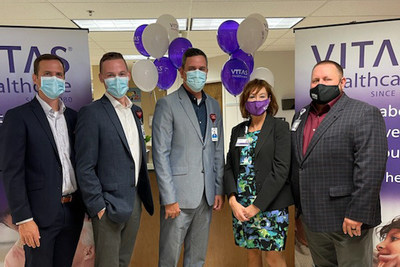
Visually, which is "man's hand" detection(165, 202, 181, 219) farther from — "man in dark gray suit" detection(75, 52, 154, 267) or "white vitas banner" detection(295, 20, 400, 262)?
"white vitas banner" detection(295, 20, 400, 262)

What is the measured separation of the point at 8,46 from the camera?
2.23m

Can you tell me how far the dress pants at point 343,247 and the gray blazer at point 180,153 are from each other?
30.7 inches

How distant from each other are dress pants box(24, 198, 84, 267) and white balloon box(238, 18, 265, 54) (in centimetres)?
193

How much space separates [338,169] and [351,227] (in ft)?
1.10

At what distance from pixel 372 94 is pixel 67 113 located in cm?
219

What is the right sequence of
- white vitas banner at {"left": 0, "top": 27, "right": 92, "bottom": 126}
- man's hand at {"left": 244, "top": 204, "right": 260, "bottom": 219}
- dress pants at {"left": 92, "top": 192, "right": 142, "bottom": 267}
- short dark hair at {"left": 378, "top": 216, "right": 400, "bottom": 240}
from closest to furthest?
dress pants at {"left": 92, "top": 192, "right": 142, "bottom": 267} < man's hand at {"left": 244, "top": 204, "right": 260, "bottom": 219} < white vitas banner at {"left": 0, "top": 27, "right": 92, "bottom": 126} < short dark hair at {"left": 378, "top": 216, "right": 400, "bottom": 240}

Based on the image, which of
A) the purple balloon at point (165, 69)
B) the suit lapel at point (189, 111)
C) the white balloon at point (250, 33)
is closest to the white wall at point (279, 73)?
the purple balloon at point (165, 69)

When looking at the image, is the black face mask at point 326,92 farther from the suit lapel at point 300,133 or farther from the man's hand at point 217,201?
the man's hand at point 217,201

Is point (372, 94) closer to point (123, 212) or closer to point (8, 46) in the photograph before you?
point (123, 212)

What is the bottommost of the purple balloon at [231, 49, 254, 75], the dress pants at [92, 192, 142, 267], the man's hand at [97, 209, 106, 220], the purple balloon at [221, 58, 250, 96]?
the dress pants at [92, 192, 142, 267]

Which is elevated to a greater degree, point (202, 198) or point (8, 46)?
point (8, 46)

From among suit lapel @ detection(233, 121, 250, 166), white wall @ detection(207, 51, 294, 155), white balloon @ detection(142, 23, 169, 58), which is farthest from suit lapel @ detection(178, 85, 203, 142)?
white wall @ detection(207, 51, 294, 155)

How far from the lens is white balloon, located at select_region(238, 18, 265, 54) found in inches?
108

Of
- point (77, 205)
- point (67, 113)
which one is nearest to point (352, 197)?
point (77, 205)
